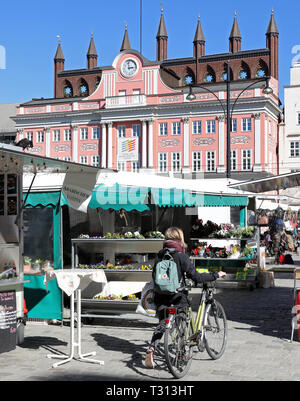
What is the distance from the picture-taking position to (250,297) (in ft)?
44.9

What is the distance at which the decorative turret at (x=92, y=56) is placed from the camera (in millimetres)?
80625

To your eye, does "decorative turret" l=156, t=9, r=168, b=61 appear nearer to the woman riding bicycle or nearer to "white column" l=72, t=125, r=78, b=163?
"white column" l=72, t=125, r=78, b=163

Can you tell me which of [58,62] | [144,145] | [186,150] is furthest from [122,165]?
[58,62]

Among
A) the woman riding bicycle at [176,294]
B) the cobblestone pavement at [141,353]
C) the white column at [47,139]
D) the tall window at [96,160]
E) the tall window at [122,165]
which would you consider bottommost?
the cobblestone pavement at [141,353]

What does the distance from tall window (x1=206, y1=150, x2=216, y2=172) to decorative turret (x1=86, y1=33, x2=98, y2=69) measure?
31.6m

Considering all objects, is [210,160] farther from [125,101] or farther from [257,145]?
[125,101]

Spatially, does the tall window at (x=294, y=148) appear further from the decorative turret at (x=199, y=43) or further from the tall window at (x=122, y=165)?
the decorative turret at (x=199, y=43)

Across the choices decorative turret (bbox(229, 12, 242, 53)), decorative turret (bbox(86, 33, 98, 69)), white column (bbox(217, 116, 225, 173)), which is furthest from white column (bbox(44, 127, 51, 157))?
decorative turret (bbox(229, 12, 242, 53))

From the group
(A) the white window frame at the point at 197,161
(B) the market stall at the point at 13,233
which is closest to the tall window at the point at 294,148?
(A) the white window frame at the point at 197,161

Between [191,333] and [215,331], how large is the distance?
0.52 meters

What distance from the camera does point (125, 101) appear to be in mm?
58938

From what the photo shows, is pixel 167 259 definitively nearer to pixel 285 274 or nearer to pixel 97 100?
pixel 285 274

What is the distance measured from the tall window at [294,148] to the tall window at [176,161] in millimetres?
11272
